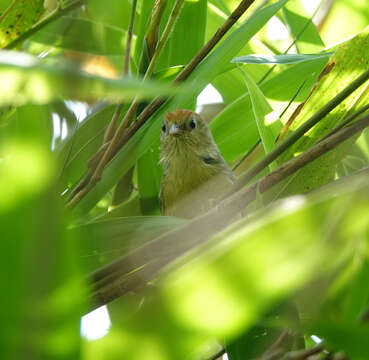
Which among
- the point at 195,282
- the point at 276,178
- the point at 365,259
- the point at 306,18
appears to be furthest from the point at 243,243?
the point at 306,18

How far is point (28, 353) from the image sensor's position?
476 millimetres

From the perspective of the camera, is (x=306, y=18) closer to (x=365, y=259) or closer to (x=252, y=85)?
(x=252, y=85)

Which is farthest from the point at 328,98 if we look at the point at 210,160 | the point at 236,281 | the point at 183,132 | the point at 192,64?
the point at 183,132

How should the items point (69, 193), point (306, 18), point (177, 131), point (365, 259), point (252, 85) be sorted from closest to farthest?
point (365, 259) → point (69, 193) → point (252, 85) → point (306, 18) → point (177, 131)

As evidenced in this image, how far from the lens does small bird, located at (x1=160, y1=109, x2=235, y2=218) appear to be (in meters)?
2.24

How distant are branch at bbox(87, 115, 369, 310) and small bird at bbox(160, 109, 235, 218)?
106 centimetres

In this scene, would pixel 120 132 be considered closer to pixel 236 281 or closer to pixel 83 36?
pixel 83 36

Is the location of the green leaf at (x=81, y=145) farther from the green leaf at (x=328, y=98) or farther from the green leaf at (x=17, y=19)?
the green leaf at (x=328, y=98)

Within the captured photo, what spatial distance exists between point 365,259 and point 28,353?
1.36 feet

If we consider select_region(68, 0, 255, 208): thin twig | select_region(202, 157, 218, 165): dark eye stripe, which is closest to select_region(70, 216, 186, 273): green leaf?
select_region(68, 0, 255, 208): thin twig

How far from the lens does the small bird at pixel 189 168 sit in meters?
2.24

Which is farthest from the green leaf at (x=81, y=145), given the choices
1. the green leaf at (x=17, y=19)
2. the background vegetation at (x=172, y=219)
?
the green leaf at (x=17, y=19)

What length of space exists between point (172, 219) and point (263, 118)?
0.37m

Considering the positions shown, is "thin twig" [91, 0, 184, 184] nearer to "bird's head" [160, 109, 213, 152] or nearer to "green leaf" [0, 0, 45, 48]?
"green leaf" [0, 0, 45, 48]
